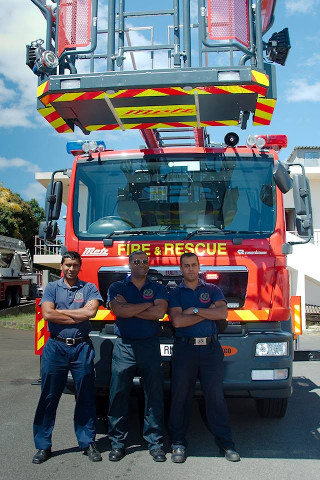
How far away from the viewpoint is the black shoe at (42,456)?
4362 millimetres

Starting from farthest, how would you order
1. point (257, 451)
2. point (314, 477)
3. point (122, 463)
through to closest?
1. point (257, 451)
2. point (122, 463)
3. point (314, 477)

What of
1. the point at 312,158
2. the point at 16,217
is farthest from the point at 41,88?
the point at 16,217

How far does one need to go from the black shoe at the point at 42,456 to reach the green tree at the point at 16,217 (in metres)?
Result: 30.2

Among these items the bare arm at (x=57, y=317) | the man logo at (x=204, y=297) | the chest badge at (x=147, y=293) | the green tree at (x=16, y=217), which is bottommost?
the bare arm at (x=57, y=317)

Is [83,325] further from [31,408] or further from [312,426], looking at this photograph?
[312,426]

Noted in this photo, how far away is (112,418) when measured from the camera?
4.61 meters

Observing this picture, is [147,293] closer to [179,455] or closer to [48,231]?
[179,455]

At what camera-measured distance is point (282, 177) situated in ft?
17.0

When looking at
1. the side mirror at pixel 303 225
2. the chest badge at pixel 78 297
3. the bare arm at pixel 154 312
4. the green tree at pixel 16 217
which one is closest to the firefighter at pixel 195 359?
the bare arm at pixel 154 312

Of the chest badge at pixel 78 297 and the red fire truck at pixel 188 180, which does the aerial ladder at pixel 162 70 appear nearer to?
the red fire truck at pixel 188 180

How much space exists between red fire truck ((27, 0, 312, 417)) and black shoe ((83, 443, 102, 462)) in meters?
0.54

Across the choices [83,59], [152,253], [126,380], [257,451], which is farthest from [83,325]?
[83,59]

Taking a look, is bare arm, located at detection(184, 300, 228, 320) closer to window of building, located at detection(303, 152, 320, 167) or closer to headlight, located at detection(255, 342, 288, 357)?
headlight, located at detection(255, 342, 288, 357)

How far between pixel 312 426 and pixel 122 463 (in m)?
2.26
